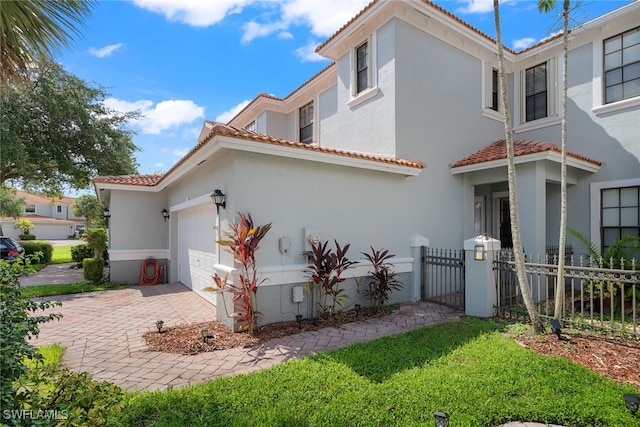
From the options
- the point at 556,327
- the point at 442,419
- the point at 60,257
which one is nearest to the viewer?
the point at 442,419

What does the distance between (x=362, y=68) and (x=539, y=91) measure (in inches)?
258

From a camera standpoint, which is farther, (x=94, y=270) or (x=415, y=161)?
(x=94, y=270)

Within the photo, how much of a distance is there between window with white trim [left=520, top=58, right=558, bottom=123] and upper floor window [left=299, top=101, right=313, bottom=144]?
8222 millimetres

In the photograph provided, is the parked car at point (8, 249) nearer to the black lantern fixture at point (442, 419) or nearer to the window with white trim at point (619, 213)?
the black lantern fixture at point (442, 419)

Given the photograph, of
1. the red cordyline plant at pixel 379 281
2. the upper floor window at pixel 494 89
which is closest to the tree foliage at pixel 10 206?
the red cordyline plant at pixel 379 281

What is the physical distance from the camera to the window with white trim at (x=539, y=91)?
10.9 meters

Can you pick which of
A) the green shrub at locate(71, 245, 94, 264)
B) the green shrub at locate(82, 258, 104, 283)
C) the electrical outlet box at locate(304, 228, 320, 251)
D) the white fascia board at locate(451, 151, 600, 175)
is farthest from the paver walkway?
the green shrub at locate(71, 245, 94, 264)

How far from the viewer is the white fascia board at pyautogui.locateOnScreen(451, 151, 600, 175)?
8422 millimetres

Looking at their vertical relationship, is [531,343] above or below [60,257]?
above

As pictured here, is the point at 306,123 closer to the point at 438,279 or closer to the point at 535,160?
the point at 438,279

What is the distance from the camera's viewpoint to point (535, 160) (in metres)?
8.62

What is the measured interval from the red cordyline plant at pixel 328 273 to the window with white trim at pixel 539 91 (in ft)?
30.5

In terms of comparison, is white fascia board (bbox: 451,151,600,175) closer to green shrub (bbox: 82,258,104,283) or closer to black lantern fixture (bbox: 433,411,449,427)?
black lantern fixture (bbox: 433,411,449,427)

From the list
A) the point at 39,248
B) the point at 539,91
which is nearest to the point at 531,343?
the point at 539,91
